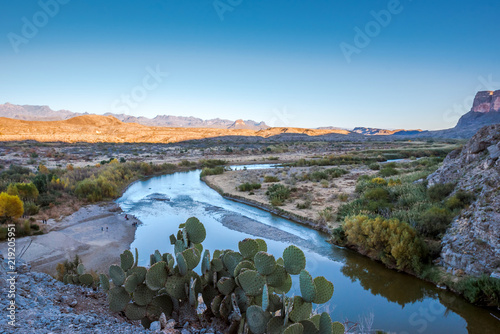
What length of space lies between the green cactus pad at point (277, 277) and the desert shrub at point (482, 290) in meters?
7.08

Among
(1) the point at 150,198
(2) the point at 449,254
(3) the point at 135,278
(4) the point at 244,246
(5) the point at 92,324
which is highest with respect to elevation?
(4) the point at 244,246

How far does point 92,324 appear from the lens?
4.20 m

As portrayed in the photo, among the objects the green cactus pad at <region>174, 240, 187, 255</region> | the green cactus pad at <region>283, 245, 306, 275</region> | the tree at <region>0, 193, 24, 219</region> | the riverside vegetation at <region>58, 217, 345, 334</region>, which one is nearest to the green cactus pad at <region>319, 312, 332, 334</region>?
the riverside vegetation at <region>58, 217, 345, 334</region>

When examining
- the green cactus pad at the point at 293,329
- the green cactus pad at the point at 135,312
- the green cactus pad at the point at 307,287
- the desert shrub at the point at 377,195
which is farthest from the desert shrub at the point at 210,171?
the green cactus pad at the point at 293,329

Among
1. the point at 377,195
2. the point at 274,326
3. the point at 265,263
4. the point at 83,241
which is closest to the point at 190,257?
the point at 265,263

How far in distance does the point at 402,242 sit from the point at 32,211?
56.2 feet

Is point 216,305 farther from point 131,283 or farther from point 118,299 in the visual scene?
point 118,299

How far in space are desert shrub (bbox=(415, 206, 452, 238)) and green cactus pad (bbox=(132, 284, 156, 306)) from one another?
10.4 metres

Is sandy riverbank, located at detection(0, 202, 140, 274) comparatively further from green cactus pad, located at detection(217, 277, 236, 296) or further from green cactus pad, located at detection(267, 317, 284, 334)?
green cactus pad, located at detection(267, 317, 284, 334)

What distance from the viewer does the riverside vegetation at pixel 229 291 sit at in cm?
368

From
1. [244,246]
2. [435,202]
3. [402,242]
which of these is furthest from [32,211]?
[435,202]

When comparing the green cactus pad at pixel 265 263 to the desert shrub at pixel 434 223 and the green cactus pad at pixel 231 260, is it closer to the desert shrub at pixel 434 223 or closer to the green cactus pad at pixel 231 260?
the green cactus pad at pixel 231 260

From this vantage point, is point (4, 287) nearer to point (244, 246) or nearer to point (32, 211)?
point (244, 246)

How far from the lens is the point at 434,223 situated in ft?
35.9
